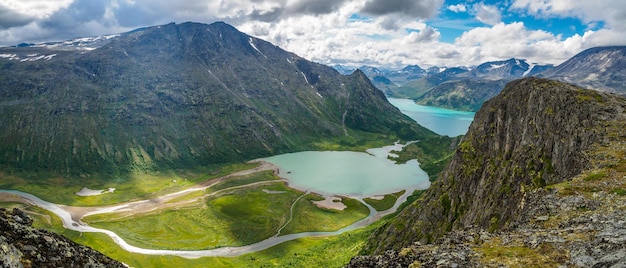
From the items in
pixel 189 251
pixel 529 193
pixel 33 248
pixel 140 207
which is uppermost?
pixel 33 248

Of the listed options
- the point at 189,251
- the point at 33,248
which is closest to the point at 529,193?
the point at 33,248

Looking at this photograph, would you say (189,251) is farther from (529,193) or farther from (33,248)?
(33,248)

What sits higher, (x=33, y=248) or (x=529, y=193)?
(x=33, y=248)

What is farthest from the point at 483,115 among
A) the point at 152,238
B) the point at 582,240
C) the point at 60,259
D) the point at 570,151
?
the point at 152,238

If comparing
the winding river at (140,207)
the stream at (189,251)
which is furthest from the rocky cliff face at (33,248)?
the stream at (189,251)

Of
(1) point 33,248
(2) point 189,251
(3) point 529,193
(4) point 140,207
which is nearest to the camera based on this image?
(1) point 33,248

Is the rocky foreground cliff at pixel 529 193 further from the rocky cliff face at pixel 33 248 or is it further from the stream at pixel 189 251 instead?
the stream at pixel 189 251

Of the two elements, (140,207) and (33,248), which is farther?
(140,207)
